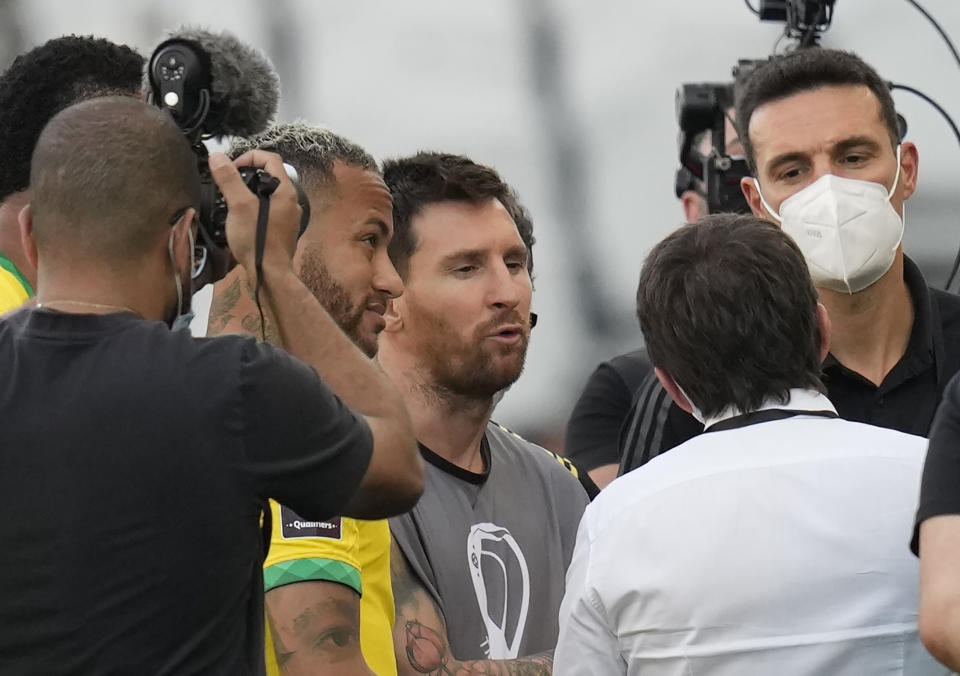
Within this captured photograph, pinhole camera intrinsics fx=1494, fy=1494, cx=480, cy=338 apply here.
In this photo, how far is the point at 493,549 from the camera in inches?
103

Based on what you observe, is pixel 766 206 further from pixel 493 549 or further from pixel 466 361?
pixel 493 549

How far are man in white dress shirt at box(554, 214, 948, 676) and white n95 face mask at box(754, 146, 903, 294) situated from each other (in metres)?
0.75

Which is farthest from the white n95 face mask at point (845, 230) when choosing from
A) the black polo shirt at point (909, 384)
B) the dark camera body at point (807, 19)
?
the dark camera body at point (807, 19)

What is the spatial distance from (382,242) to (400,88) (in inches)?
80.7

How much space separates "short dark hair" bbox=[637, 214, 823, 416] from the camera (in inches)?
80.6

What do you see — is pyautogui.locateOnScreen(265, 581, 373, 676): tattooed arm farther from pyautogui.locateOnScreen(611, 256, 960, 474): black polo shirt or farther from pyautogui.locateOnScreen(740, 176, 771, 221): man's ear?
pyautogui.locateOnScreen(740, 176, 771, 221): man's ear

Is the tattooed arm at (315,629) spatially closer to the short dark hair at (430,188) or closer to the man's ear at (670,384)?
the man's ear at (670,384)

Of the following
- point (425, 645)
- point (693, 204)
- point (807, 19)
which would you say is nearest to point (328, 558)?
point (425, 645)

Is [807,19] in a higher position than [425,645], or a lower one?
higher

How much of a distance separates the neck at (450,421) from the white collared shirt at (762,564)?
0.77 m

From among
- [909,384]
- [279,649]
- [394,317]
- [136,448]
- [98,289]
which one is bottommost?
[279,649]

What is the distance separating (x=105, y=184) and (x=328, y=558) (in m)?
0.64

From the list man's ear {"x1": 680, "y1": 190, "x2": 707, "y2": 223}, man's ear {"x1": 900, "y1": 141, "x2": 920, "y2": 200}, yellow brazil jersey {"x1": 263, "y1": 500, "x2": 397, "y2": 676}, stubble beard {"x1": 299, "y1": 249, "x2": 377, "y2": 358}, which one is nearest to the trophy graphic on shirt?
yellow brazil jersey {"x1": 263, "y1": 500, "x2": 397, "y2": 676}

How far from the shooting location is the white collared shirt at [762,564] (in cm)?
189
